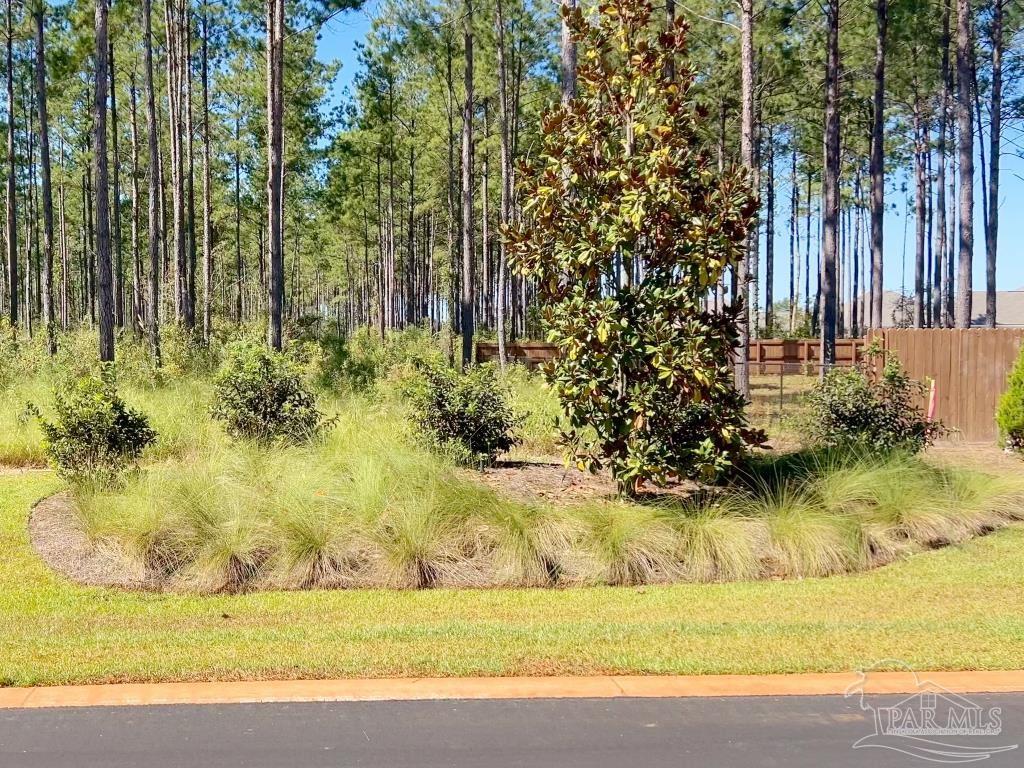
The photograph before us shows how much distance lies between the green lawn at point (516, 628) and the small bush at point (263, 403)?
368 centimetres

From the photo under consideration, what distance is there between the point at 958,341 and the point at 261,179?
30.3m

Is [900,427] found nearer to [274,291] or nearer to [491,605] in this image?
[491,605]

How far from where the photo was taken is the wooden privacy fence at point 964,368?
52.6 ft

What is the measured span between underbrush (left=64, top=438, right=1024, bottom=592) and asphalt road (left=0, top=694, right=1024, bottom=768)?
296 cm

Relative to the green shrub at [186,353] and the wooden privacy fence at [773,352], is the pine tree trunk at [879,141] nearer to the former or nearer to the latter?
the wooden privacy fence at [773,352]

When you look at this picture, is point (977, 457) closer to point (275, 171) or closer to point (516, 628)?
point (516, 628)

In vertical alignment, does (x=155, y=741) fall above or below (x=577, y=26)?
below

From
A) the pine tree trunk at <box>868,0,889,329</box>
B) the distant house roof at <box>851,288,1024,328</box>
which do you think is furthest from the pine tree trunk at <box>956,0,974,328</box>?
the distant house roof at <box>851,288,1024,328</box>

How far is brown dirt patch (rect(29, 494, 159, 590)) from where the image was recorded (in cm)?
732

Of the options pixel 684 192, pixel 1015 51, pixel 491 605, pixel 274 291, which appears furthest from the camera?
pixel 1015 51

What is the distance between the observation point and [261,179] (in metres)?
37.9

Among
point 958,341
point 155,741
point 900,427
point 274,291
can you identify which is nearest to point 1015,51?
point 958,341

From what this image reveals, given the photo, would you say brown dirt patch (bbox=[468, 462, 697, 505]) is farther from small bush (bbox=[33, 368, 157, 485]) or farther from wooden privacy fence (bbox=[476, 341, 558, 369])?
wooden privacy fence (bbox=[476, 341, 558, 369])

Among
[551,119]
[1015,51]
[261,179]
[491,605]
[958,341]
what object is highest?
[1015,51]
